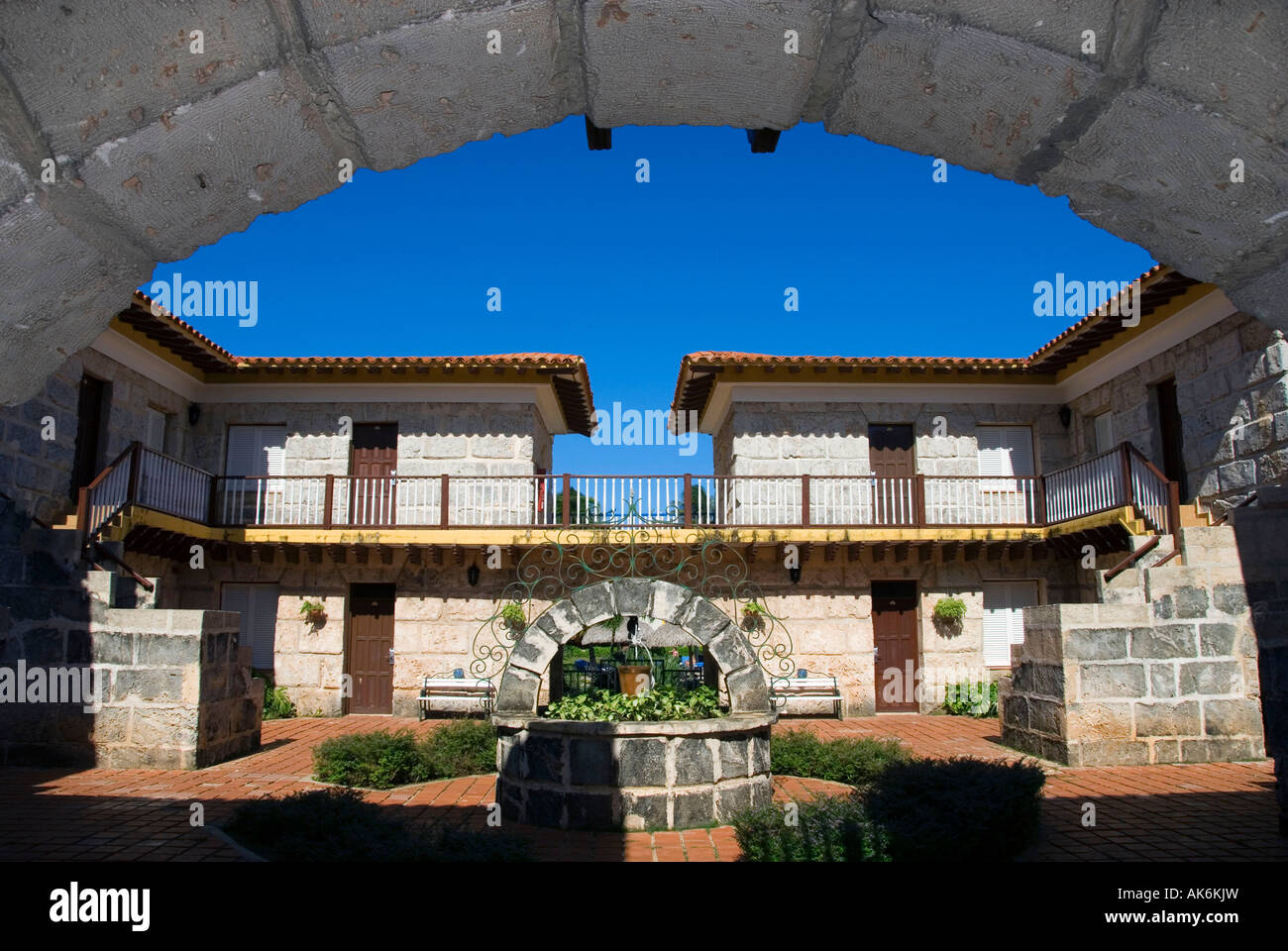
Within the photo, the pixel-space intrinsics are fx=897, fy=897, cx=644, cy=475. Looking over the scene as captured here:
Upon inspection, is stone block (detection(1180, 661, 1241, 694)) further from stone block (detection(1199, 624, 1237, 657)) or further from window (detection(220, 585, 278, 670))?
window (detection(220, 585, 278, 670))

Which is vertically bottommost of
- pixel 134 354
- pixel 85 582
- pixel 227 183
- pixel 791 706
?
pixel 791 706

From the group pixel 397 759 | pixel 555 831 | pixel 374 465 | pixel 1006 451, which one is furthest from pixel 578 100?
pixel 1006 451

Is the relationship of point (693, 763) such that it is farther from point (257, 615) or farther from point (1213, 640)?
point (257, 615)

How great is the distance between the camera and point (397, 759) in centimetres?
838

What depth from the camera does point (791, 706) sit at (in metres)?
14.9

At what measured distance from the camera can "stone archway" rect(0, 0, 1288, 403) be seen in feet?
6.64

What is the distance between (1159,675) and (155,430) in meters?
15.4

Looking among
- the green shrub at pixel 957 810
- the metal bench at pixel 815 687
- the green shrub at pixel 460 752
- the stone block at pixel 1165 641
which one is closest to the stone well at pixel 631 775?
the green shrub at pixel 957 810

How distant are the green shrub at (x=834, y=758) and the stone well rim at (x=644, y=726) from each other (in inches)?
61.4

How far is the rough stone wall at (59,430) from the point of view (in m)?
11.2

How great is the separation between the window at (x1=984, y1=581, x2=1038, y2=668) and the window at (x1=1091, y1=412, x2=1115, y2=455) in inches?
105

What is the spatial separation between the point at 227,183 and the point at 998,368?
15887 mm
